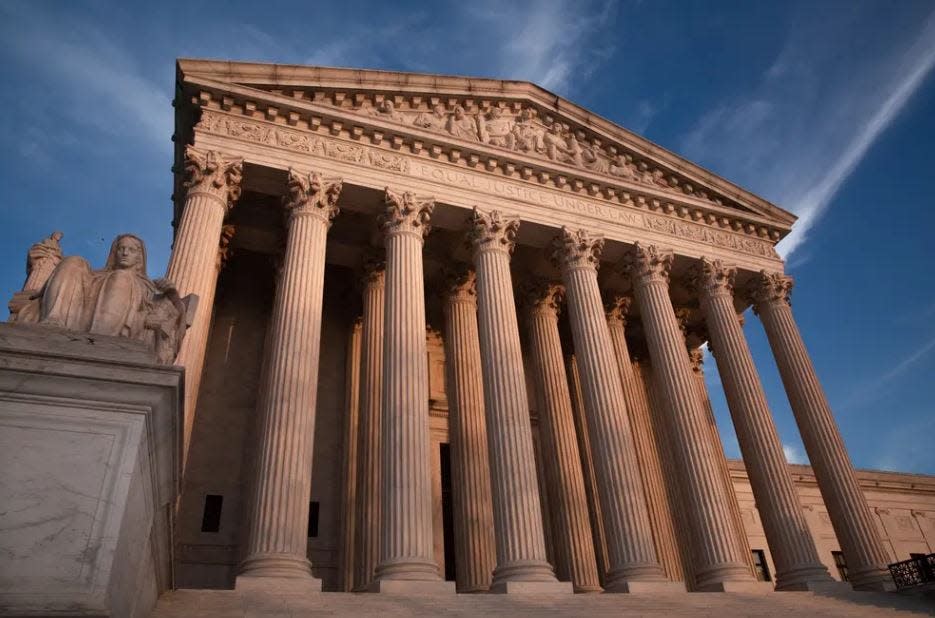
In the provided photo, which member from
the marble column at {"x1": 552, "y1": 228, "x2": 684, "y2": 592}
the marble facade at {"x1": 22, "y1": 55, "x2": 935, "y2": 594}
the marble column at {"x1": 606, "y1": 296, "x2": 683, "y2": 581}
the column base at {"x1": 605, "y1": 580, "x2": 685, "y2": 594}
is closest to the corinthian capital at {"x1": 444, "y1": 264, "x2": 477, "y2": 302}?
the marble facade at {"x1": 22, "y1": 55, "x2": 935, "y2": 594}

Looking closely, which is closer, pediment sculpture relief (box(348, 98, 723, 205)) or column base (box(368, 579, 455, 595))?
column base (box(368, 579, 455, 595))

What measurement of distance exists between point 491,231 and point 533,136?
536 cm

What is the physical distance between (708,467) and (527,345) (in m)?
10.2

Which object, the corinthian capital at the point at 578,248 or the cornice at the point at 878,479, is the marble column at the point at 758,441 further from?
the cornice at the point at 878,479

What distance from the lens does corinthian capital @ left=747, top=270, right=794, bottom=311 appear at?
81.4 ft

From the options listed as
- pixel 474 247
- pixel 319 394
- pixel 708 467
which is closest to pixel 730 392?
pixel 708 467

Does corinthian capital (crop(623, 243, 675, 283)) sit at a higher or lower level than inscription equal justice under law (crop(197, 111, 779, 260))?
lower

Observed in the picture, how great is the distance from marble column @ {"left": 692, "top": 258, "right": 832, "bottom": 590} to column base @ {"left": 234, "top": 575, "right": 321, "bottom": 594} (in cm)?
1380

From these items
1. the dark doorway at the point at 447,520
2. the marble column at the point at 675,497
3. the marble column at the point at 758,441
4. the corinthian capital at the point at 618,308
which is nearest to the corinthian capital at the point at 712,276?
the marble column at the point at 758,441

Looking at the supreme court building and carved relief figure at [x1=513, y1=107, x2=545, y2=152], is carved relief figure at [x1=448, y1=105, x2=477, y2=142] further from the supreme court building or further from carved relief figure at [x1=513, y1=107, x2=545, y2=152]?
carved relief figure at [x1=513, y1=107, x2=545, y2=152]

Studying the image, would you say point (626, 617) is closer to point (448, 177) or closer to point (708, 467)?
point (708, 467)

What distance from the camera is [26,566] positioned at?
4.40 meters

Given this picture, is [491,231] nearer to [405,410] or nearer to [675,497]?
[405,410]

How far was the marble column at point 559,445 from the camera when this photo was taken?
19969 mm
